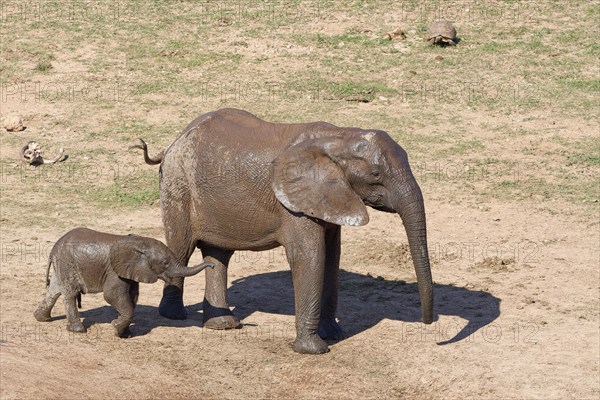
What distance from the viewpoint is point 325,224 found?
45.5 feet

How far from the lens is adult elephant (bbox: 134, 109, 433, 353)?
1345cm

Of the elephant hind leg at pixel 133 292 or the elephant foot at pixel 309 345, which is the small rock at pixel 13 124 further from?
the elephant foot at pixel 309 345

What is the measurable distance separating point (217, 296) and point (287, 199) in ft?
5.78

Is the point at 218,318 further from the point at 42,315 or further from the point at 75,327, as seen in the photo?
the point at 42,315

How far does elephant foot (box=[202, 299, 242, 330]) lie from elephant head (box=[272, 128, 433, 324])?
1788 millimetres

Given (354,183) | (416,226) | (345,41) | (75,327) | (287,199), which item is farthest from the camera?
(345,41)

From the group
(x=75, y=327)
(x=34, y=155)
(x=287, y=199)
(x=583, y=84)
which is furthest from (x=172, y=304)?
(x=583, y=84)

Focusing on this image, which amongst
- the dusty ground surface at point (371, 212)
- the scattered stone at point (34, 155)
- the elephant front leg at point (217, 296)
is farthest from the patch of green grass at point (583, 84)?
the elephant front leg at point (217, 296)

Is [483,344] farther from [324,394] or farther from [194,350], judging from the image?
[194,350]

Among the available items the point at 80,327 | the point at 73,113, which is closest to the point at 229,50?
the point at 73,113

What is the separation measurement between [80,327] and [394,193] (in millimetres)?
3785

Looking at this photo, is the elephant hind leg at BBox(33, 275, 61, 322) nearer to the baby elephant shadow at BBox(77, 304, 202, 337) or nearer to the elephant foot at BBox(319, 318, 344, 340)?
the baby elephant shadow at BBox(77, 304, 202, 337)

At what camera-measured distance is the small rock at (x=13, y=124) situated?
73.4 feet

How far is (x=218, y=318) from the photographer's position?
48.3 ft
